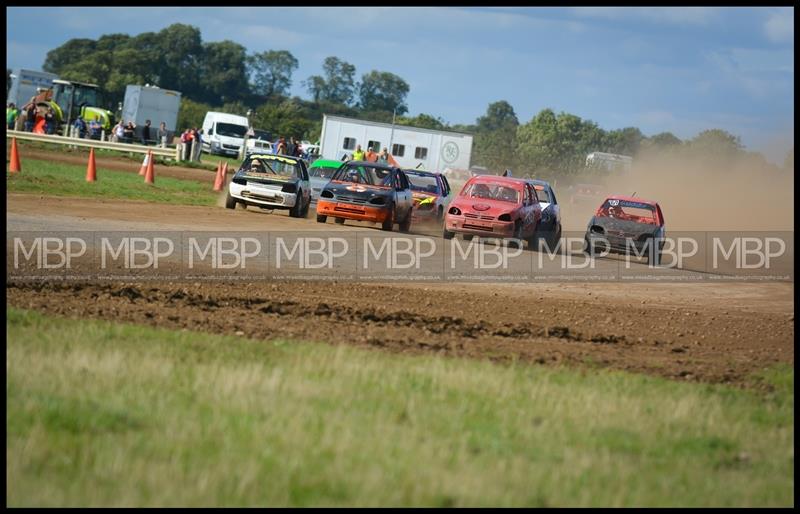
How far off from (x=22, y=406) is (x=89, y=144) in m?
38.7

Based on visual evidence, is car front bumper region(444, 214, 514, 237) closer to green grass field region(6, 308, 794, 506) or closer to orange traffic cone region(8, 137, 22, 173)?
green grass field region(6, 308, 794, 506)

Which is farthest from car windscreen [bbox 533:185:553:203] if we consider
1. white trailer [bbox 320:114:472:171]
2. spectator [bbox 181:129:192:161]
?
white trailer [bbox 320:114:472:171]

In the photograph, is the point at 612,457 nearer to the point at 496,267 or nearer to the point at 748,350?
the point at 748,350

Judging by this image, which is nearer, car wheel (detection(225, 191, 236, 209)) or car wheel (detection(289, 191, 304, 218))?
car wheel (detection(289, 191, 304, 218))

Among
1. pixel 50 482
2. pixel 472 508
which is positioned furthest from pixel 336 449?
pixel 50 482

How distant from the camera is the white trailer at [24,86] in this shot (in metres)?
66.8

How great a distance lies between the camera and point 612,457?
6.62m

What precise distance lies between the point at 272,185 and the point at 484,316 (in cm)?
Answer: 1290

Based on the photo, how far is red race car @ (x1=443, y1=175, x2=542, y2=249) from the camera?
22297mm

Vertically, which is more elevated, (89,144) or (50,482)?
(89,144)

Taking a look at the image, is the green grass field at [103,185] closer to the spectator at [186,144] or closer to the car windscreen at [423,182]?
Result: the car windscreen at [423,182]

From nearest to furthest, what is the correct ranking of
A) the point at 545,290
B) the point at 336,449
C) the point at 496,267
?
the point at 336,449
the point at 545,290
the point at 496,267

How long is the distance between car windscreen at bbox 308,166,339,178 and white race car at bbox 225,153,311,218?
2630 millimetres

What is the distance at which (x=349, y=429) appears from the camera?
6594 mm
